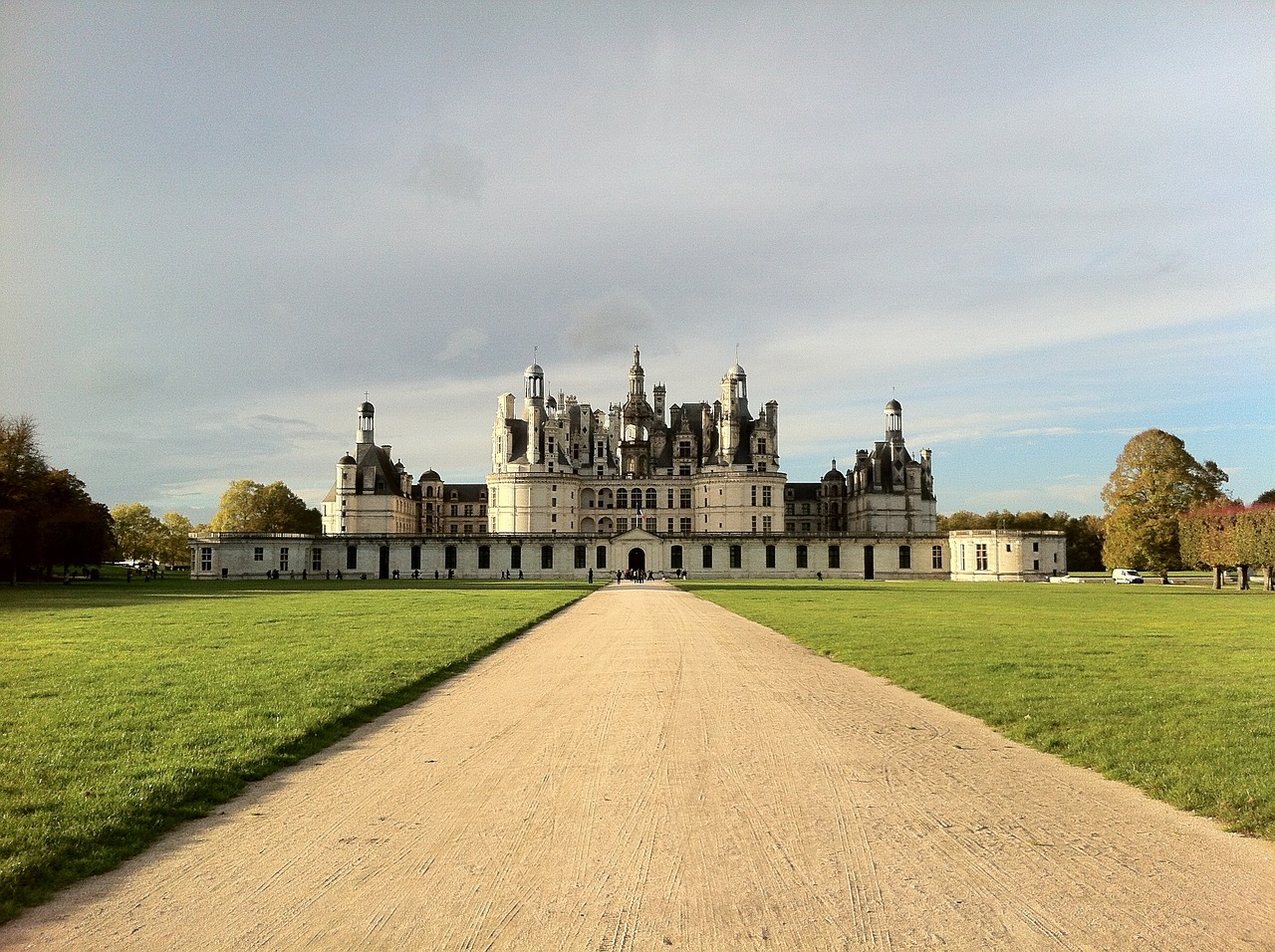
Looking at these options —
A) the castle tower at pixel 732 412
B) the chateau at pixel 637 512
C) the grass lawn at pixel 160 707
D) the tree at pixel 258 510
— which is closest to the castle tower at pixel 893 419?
the chateau at pixel 637 512

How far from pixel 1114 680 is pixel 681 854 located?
37.9 feet

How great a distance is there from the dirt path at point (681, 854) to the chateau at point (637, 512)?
79304 mm

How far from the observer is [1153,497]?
6888 cm

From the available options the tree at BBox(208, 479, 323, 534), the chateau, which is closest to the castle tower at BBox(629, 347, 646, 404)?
the chateau

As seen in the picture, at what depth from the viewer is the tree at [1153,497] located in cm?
6725

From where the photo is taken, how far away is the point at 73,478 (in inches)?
2990

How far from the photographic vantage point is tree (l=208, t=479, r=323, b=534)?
359 ft

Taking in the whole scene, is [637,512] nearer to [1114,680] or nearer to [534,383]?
[534,383]

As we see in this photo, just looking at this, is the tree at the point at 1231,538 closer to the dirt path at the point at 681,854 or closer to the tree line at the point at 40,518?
the dirt path at the point at 681,854

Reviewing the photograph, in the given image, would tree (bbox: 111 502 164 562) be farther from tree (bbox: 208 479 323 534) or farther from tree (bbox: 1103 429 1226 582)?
tree (bbox: 1103 429 1226 582)

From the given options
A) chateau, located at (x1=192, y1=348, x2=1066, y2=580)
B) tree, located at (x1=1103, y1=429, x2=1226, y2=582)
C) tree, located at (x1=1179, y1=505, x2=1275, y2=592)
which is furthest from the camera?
chateau, located at (x1=192, y1=348, x2=1066, y2=580)

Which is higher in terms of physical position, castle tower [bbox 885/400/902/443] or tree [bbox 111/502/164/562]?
castle tower [bbox 885/400/902/443]

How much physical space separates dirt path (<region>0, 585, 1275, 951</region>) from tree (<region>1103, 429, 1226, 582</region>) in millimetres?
63293

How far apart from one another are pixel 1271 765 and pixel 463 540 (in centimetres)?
8414
